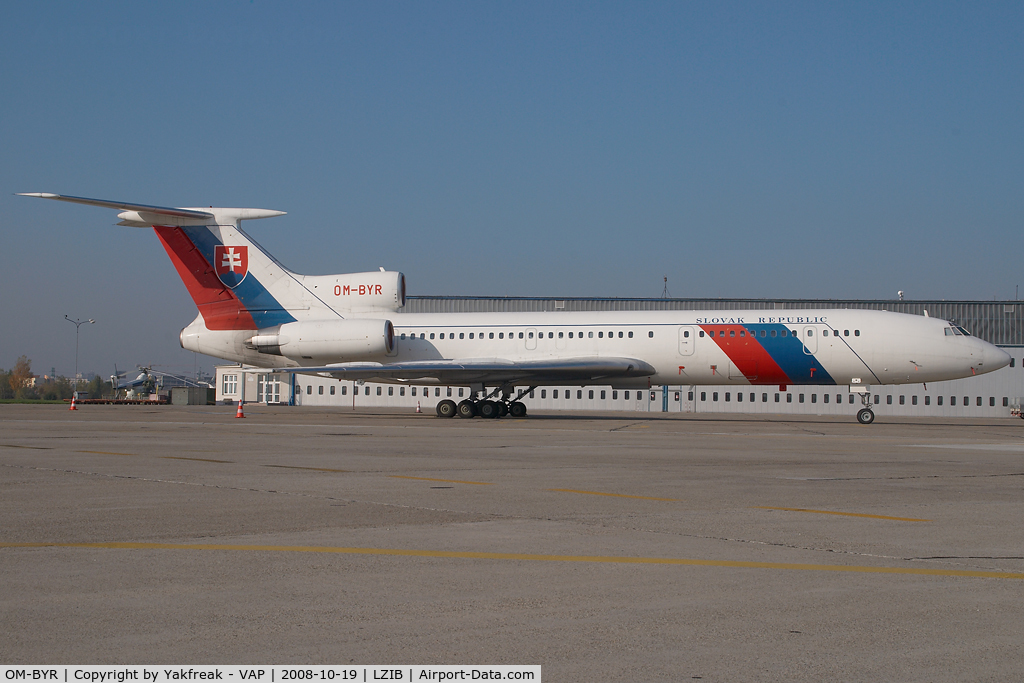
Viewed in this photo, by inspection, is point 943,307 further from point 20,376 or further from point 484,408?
point 20,376

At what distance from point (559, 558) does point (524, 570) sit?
1.57ft

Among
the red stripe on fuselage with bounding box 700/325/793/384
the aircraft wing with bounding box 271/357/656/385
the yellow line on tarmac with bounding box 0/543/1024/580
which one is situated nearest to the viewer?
the yellow line on tarmac with bounding box 0/543/1024/580

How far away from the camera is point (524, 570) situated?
585 cm

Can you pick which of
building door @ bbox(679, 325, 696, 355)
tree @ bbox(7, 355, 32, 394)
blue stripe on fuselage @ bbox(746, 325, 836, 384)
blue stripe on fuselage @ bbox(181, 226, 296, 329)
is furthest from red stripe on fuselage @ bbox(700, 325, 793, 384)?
tree @ bbox(7, 355, 32, 394)

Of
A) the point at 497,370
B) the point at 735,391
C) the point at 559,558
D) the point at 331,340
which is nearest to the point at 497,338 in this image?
the point at 497,370

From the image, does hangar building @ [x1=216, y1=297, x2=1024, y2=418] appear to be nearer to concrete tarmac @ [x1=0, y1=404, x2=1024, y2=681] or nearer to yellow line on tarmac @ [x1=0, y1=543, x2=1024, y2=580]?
concrete tarmac @ [x1=0, y1=404, x2=1024, y2=681]

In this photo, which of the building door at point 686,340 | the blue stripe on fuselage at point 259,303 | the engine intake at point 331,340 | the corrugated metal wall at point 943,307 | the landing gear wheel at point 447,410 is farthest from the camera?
the corrugated metal wall at point 943,307

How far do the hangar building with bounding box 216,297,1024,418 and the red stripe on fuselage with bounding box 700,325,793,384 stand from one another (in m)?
15.9

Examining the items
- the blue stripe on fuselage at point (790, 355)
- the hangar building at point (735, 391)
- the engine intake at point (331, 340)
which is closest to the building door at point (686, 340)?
the blue stripe on fuselage at point (790, 355)

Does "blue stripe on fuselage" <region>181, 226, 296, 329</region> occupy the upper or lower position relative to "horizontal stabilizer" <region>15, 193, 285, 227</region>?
lower

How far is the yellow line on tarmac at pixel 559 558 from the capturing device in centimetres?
590

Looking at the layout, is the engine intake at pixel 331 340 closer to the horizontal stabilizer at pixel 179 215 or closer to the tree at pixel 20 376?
the horizontal stabilizer at pixel 179 215

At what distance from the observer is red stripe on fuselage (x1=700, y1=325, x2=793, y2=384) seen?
31.5 meters

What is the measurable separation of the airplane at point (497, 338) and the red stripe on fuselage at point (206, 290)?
→ 5 centimetres
